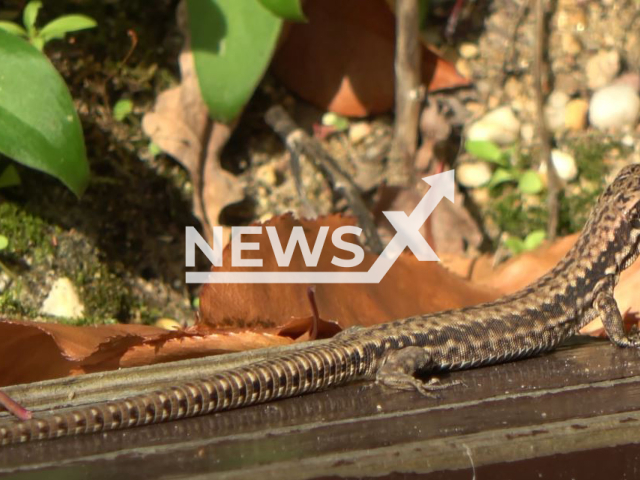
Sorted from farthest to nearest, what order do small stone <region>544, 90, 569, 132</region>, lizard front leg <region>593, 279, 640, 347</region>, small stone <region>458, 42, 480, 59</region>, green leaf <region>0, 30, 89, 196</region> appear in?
1. small stone <region>458, 42, 480, 59</region>
2. small stone <region>544, 90, 569, 132</region>
3. green leaf <region>0, 30, 89, 196</region>
4. lizard front leg <region>593, 279, 640, 347</region>

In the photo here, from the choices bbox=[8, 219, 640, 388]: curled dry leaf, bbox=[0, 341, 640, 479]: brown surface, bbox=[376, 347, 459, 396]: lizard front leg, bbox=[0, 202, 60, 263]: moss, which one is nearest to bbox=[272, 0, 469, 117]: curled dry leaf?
bbox=[8, 219, 640, 388]: curled dry leaf

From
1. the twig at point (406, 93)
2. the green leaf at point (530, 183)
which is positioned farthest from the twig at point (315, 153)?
the green leaf at point (530, 183)

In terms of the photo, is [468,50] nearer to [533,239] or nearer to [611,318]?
[533,239]

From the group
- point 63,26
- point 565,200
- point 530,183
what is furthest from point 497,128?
point 63,26

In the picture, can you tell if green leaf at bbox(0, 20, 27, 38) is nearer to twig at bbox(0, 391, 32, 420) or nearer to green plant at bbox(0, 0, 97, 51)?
green plant at bbox(0, 0, 97, 51)

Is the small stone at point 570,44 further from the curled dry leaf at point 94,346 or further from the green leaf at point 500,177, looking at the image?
the curled dry leaf at point 94,346
